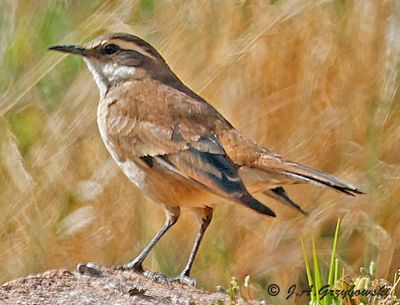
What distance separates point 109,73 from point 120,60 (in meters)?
0.10

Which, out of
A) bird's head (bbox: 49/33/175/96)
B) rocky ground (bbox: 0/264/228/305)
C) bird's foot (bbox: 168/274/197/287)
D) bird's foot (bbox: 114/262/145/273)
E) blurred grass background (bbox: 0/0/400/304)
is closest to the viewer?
rocky ground (bbox: 0/264/228/305)

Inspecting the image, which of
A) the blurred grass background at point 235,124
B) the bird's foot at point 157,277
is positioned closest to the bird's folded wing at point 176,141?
the bird's foot at point 157,277

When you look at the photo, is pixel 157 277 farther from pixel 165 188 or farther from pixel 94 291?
pixel 94 291

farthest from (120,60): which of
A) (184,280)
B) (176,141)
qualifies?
(184,280)

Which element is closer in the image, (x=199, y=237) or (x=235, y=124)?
(x=199, y=237)

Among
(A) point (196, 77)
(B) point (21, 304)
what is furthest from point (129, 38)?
(B) point (21, 304)

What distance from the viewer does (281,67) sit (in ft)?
31.9

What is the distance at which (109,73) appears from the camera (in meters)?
9.26

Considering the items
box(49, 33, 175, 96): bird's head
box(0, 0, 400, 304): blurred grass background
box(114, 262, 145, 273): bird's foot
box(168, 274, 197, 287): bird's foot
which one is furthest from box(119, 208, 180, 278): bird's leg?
box(49, 33, 175, 96): bird's head

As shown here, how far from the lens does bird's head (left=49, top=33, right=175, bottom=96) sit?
9227 millimetres

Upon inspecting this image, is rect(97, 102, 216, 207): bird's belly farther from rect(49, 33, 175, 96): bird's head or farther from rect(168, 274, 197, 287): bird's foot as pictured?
rect(49, 33, 175, 96): bird's head

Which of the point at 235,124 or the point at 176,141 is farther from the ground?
the point at 176,141

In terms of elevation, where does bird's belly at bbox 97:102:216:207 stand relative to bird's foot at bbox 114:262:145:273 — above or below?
above

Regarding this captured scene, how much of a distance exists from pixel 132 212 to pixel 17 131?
0.86 m
